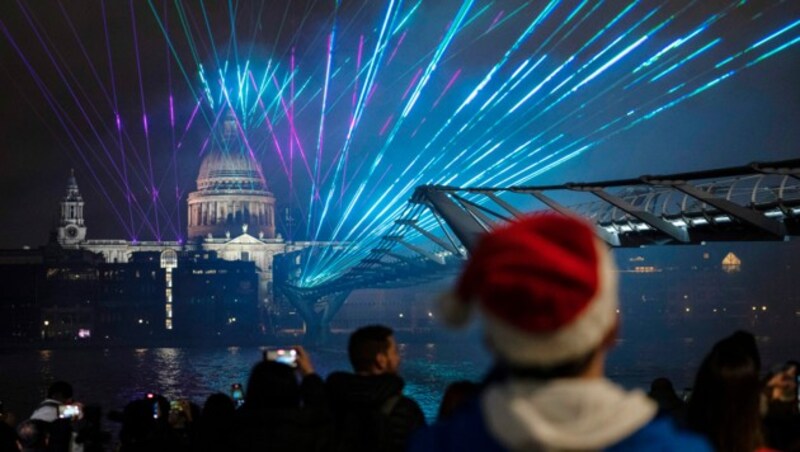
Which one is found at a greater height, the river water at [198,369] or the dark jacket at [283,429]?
the river water at [198,369]

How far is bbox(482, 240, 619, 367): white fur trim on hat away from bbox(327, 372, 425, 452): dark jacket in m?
2.88

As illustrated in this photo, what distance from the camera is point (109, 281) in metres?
142

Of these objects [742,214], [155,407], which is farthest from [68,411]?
[742,214]

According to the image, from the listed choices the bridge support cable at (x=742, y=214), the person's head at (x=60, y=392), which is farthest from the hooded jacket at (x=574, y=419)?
the bridge support cable at (x=742, y=214)

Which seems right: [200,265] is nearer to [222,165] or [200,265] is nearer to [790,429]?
[222,165]

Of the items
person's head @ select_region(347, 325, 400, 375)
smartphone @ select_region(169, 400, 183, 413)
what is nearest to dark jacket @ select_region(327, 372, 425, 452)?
person's head @ select_region(347, 325, 400, 375)

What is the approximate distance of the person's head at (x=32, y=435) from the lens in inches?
376

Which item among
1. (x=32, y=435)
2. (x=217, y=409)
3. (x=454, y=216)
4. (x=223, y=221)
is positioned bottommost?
(x=32, y=435)

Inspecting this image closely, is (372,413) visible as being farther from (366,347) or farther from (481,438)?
(481,438)

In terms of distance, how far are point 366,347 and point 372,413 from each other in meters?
0.31

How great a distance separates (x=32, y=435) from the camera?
9.58 meters

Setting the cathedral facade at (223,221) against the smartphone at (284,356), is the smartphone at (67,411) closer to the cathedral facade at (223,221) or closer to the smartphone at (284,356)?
the smartphone at (284,356)

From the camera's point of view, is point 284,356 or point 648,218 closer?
point 284,356

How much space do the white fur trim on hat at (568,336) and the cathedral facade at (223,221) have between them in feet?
585
